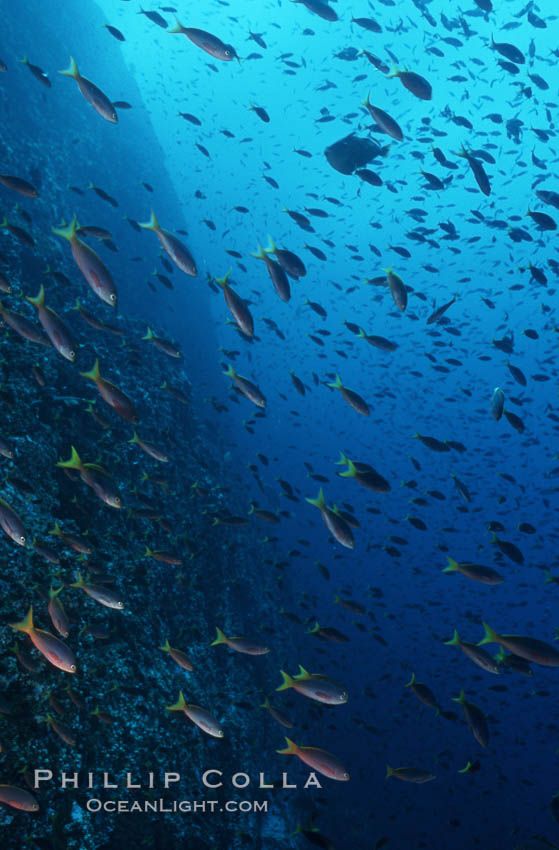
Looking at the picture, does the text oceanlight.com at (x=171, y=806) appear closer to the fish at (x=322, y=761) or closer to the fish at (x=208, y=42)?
the fish at (x=322, y=761)

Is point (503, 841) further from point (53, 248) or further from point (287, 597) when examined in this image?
point (53, 248)

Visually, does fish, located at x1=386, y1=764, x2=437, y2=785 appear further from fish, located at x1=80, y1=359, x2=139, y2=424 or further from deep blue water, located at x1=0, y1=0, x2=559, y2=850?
fish, located at x1=80, y1=359, x2=139, y2=424

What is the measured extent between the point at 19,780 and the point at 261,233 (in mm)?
97876

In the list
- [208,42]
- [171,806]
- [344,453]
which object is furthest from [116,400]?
[344,453]

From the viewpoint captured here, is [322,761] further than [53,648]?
Yes

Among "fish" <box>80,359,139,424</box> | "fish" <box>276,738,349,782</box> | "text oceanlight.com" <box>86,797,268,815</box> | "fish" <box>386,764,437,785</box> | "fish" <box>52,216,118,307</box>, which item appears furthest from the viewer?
"fish" <box>386,764,437,785</box>

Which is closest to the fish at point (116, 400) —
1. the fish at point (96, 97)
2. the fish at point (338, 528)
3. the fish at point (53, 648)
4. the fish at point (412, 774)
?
the fish at point (53, 648)

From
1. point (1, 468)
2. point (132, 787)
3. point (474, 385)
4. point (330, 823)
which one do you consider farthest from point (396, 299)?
point (474, 385)

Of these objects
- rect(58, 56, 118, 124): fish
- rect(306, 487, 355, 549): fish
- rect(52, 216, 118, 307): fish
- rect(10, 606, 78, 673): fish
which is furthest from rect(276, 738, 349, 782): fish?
rect(58, 56, 118, 124): fish

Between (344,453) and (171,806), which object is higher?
(171,806)

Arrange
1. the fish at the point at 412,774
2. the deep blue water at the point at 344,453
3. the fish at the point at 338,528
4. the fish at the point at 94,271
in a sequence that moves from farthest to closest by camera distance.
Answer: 1. the deep blue water at the point at 344,453
2. the fish at the point at 412,774
3. the fish at the point at 338,528
4. the fish at the point at 94,271

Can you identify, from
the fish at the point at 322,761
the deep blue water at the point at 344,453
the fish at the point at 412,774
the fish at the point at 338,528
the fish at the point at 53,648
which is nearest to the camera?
the fish at the point at 53,648

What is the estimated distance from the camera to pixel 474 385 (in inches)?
3012

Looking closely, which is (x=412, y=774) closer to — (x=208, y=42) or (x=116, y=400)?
(x=116, y=400)
